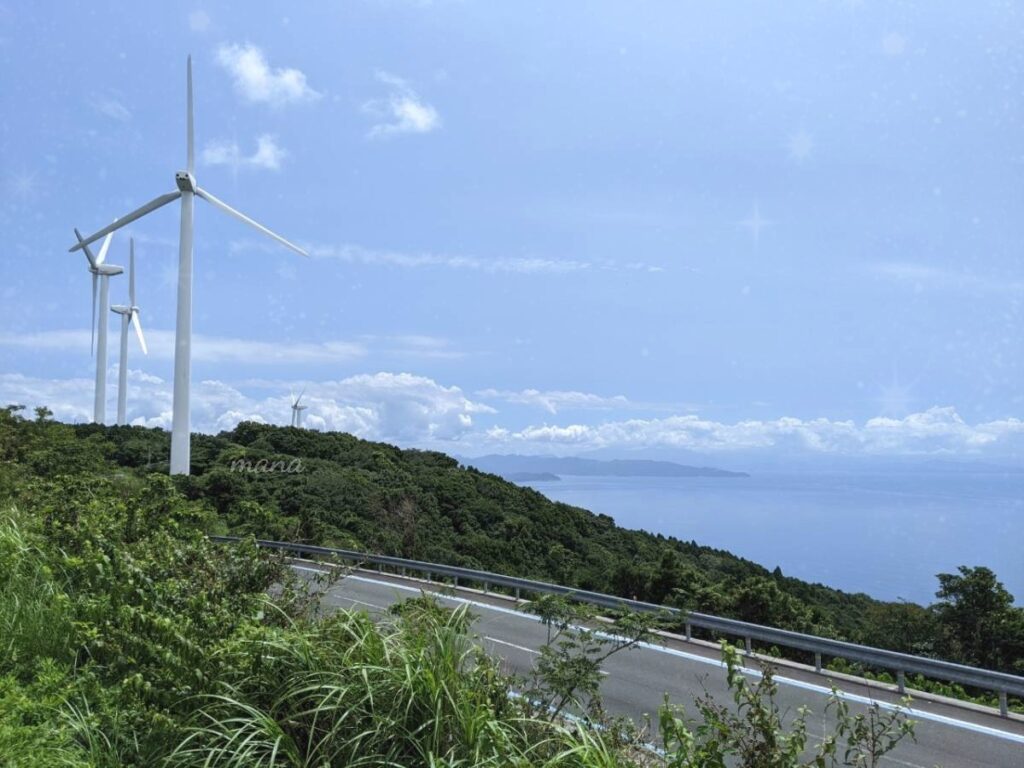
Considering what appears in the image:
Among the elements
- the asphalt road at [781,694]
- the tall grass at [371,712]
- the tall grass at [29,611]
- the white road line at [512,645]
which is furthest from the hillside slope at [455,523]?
the tall grass at [371,712]

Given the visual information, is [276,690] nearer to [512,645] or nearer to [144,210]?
[512,645]

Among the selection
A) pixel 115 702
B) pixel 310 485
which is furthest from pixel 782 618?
pixel 310 485

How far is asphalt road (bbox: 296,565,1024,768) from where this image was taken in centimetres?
898

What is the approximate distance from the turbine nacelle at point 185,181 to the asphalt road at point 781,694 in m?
33.6

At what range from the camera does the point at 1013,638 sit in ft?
51.3

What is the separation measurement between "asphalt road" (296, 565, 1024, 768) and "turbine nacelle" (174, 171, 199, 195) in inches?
1322

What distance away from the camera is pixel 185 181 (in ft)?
140

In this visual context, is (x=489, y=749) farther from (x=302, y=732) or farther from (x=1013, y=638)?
(x=1013, y=638)

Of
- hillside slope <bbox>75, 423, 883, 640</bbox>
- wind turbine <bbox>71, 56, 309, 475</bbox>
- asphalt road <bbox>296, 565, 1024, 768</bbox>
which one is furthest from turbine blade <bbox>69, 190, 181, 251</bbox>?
asphalt road <bbox>296, 565, 1024, 768</bbox>

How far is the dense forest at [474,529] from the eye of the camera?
53.8 feet

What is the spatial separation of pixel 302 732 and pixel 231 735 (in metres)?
0.57

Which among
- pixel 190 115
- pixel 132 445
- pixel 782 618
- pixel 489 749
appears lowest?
pixel 782 618

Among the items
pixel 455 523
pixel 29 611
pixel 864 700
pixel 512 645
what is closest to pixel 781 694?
pixel 864 700

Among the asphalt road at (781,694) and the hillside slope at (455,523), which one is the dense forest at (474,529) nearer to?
the hillside slope at (455,523)
